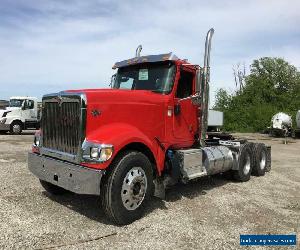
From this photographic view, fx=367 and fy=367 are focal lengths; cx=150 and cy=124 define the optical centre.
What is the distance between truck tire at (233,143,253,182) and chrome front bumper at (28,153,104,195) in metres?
5.12

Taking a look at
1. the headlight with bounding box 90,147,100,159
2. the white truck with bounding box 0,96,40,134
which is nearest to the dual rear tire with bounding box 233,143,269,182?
the headlight with bounding box 90,147,100,159

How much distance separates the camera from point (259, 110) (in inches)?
1583

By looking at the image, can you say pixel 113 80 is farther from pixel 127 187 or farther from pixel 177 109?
pixel 127 187

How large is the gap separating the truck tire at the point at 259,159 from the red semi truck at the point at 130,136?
7.48 feet

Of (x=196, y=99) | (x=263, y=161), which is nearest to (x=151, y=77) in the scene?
(x=196, y=99)

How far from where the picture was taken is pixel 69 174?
18.9 feet

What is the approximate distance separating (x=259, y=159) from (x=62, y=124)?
6.54 metres

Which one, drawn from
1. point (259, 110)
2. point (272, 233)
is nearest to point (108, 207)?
point (272, 233)

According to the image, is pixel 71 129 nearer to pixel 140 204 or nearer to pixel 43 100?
pixel 43 100

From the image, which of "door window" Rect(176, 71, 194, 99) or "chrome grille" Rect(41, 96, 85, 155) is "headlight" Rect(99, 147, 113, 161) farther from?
"door window" Rect(176, 71, 194, 99)

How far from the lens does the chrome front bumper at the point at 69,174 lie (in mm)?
5496

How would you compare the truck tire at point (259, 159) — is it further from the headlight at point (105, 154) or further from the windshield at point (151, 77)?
the headlight at point (105, 154)

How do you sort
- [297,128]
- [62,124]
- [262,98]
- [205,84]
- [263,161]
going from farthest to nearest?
[262,98], [297,128], [263,161], [205,84], [62,124]

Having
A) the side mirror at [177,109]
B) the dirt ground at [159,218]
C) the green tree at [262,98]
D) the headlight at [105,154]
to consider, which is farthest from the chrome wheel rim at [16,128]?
the green tree at [262,98]
